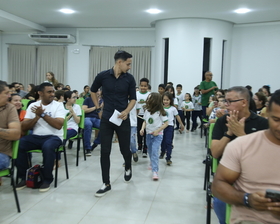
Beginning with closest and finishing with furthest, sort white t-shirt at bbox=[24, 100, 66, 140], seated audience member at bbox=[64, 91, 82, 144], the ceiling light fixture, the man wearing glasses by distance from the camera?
the man wearing glasses
white t-shirt at bbox=[24, 100, 66, 140]
seated audience member at bbox=[64, 91, 82, 144]
the ceiling light fixture

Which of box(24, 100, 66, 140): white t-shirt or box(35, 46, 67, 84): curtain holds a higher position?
box(35, 46, 67, 84): curtain

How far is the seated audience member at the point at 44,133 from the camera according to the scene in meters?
3.31

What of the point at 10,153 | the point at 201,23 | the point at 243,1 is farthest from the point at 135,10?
the point at 10,153

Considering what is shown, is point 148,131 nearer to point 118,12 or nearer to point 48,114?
point 48,114

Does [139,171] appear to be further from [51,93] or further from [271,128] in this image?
[271,128]

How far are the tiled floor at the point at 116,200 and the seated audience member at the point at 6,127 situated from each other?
0.54 metres

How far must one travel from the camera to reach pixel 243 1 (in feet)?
23.1

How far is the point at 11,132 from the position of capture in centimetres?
266

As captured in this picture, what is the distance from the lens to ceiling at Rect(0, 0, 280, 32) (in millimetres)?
7379

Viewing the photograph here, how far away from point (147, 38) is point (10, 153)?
8.89 m

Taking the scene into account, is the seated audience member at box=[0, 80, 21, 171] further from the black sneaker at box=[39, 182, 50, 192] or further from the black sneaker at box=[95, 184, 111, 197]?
the black sneaker at box=[95, 184, 111, 197]

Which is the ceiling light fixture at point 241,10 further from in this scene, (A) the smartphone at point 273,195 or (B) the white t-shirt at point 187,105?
(A) the smartphone at point 273,195

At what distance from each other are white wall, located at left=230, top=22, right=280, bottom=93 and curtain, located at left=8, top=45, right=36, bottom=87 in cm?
764

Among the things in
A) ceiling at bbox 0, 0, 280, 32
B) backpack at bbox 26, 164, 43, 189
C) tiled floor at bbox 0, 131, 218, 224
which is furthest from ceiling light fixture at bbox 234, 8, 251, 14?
backpack at bbox 26, 164, 43, 189
